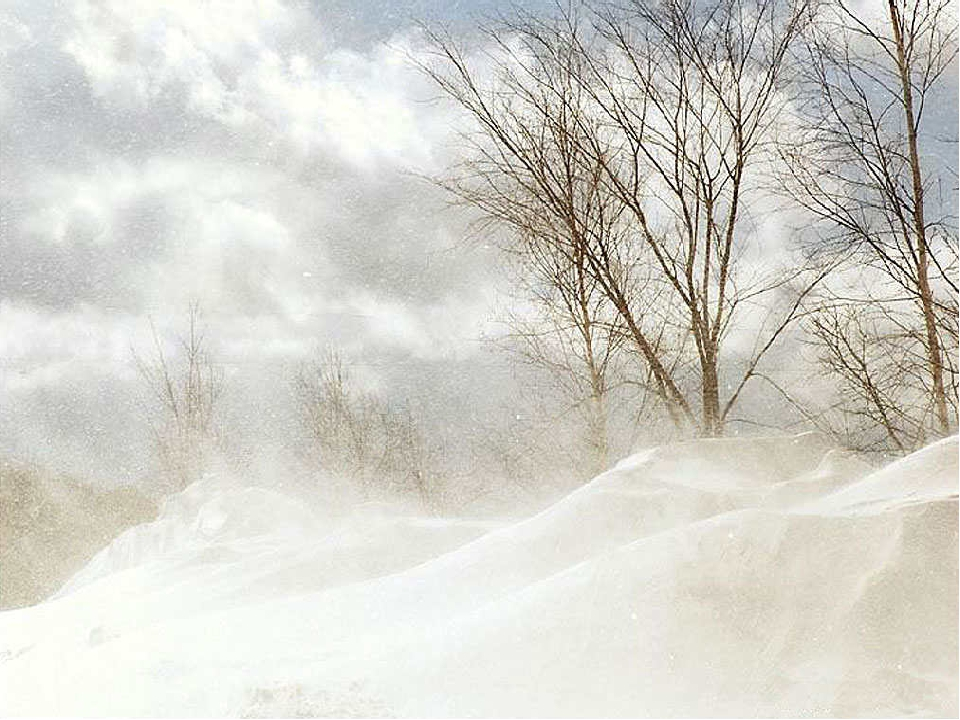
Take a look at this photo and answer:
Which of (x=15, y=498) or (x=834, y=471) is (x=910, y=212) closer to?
(x=834, y=471)

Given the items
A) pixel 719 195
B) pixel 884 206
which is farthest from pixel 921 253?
pixel 719 195

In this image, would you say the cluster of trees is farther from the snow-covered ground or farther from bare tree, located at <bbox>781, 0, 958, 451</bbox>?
the snow-covered ground

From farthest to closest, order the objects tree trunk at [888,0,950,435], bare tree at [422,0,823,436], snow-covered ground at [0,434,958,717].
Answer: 1. bare tree at [422,0,823,436]
2. tree trunk at [888,0,950,435]
3. snow-covered ground at [0,434,958,717]

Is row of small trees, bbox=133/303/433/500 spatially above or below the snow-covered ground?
above

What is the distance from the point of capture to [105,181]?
1652 millimetres

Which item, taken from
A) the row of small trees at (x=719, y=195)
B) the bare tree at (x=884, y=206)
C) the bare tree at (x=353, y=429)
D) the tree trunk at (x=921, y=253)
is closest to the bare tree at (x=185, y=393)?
the bare tree at (x=353, y=429)

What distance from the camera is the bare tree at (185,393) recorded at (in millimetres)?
1612

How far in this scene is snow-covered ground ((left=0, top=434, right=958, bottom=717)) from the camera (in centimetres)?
111

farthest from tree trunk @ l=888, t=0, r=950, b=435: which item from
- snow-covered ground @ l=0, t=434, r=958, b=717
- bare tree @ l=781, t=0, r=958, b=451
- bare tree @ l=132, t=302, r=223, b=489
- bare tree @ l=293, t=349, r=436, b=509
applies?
bare tree @ l=132, t=302, r=223, b=489

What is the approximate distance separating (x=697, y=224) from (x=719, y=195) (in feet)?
0.20

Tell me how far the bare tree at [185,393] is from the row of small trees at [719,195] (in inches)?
19.3

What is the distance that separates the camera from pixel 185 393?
1611 millimetres

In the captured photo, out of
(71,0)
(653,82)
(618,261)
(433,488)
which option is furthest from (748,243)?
(71,0)

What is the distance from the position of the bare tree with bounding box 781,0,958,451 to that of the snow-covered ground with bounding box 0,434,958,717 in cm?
14
